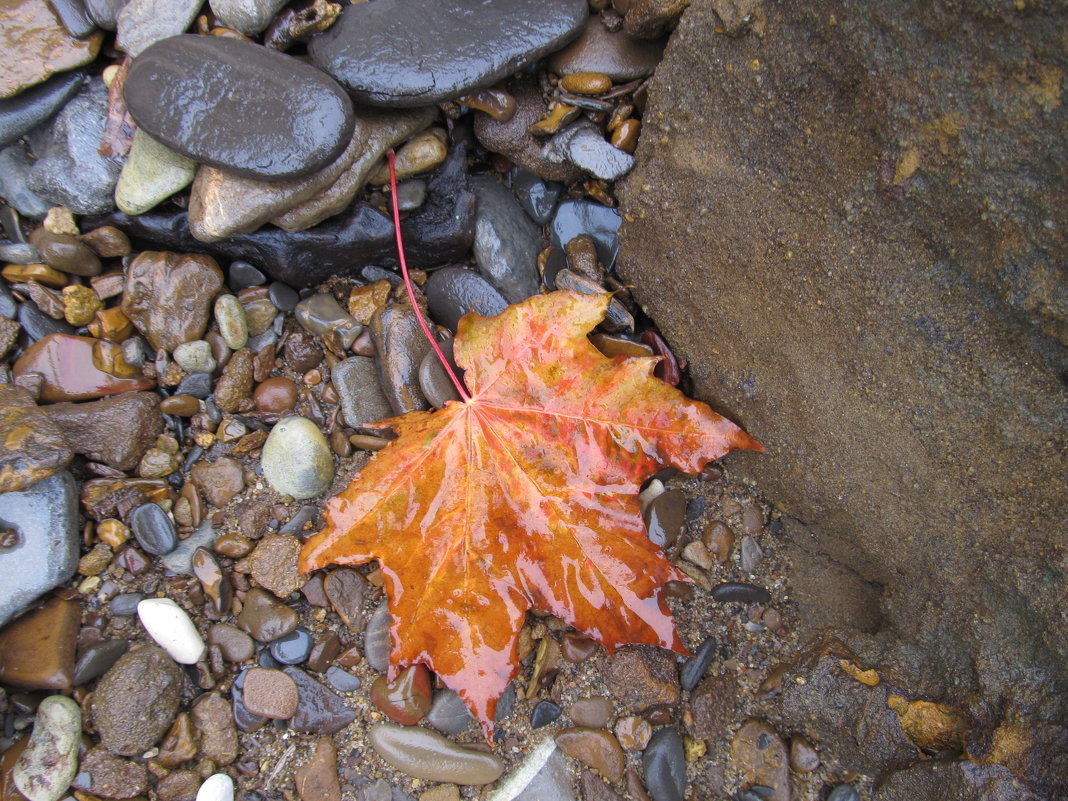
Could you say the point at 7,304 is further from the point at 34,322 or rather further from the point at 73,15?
the point at 73,15

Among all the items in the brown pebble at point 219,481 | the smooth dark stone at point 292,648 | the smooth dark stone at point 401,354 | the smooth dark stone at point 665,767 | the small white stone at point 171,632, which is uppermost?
the smooth dark stone at point 401,354

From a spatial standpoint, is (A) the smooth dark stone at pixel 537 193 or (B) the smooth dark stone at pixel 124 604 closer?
(B) the smooth dark stone at pixel 124 604

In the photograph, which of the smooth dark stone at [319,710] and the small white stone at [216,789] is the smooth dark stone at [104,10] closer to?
the smooth dark stone at [319,710]

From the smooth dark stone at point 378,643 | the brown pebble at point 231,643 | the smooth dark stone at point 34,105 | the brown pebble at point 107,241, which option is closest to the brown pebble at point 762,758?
the smooth dark stone at point 378,643

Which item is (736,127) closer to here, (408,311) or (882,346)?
(882,346)

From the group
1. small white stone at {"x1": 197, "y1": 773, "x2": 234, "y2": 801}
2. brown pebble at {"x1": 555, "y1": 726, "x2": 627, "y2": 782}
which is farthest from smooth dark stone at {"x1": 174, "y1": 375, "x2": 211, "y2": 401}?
brown pebble at {"x1": 555, "y1": 726, "x2": 627, "y2": 782}

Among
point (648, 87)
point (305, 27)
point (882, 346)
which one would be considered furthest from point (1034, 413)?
point (305, 27)
